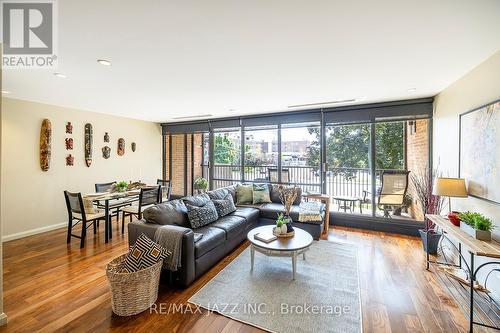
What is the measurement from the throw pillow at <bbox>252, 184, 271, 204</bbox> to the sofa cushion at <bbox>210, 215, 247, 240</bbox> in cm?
104

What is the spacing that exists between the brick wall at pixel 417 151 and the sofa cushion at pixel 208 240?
3.80 meters

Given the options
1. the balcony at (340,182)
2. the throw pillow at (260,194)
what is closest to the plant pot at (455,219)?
the balcony at (340,182)

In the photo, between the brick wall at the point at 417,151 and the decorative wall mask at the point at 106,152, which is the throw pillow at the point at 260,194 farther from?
the decorative wall mask at the point at 106,152

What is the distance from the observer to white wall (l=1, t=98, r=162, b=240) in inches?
152

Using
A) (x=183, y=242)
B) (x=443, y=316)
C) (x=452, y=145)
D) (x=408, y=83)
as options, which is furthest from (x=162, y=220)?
(x=452, y=145)

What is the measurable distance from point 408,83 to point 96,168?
20.7ft

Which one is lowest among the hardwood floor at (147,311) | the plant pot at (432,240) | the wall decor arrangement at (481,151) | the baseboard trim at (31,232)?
the hardwood floor at (147,311)

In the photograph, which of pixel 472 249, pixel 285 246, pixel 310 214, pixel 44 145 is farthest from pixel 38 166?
pixel 472 249

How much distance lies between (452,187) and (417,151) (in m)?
2.02

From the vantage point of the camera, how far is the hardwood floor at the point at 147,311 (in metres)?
1.92

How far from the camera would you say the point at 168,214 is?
2.90 meters

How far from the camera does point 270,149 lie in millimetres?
5570

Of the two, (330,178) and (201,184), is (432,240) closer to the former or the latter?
(330,178)

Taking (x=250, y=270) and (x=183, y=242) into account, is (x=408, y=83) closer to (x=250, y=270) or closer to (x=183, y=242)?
(x=250, y=270)
